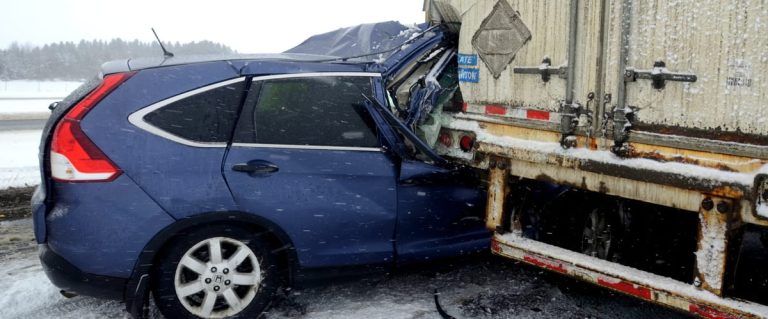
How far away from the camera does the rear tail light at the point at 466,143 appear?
14.4 ft

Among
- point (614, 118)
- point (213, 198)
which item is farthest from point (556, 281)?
point (213, 198)

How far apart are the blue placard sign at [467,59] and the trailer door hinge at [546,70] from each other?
1.64ft

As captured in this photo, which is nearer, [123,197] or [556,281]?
[123,197]

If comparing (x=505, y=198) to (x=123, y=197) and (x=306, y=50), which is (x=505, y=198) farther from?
(x=306, y=50)

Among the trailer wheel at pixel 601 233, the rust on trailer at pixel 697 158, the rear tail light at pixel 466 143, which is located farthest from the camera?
the rear tail light at pixel 466 143

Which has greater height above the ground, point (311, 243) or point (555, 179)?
point (555, 179)

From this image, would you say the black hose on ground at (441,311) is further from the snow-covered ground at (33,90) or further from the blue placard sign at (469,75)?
the snow-covered ground at (33,90)

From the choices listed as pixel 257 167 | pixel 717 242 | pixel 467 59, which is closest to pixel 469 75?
pixel 467 59

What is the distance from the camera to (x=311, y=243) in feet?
12.4

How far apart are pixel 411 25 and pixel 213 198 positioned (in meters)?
3.27

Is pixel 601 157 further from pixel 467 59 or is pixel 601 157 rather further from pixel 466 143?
pixel 467 59

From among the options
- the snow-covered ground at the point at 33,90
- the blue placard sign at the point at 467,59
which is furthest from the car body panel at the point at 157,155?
the snow-covered ground at the point at 33,90

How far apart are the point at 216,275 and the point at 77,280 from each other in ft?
2.40

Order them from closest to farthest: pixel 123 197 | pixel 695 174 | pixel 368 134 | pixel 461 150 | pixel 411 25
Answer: pixel 695 174 → pixel 123 197 → pixel 368 134 → pixel 461 150 → pixel 411 25
